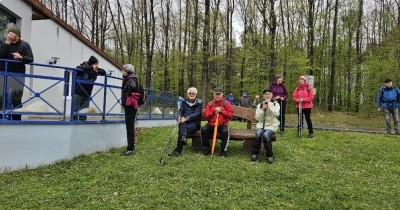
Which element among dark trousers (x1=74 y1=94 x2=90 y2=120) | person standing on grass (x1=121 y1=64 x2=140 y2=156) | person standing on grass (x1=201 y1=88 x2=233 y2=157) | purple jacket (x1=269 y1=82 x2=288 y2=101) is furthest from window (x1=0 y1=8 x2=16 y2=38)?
purple jacket (x1=269 y1=82 x2=288 y2=101)

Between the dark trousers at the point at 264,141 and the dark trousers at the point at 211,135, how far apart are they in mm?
593

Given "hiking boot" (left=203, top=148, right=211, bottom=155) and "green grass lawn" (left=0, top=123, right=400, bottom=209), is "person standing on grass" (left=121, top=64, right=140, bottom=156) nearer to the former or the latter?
"green grass lawn" (left=0, top=123, right=400, bottom=209)

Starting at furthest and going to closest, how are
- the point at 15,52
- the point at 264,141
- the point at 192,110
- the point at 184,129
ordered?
1. the point at 192,110
2. the point at 184,129
3. the point at 264,141
4. the point at 15,52

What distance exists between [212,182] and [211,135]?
2.23 m

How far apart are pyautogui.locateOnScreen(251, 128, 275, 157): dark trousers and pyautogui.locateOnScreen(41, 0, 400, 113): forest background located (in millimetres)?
16180

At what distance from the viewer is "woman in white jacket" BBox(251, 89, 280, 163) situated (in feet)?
23.8

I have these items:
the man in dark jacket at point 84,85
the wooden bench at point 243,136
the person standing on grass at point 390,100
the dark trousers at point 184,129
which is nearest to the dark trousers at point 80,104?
the man in dark jacket at point 84,85

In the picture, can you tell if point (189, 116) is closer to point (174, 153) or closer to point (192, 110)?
point (192, 110)

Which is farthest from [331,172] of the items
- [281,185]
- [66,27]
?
[66,27]

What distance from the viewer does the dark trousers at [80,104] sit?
7766 millimetres

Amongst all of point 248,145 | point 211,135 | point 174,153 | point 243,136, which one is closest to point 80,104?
Answer: point 174,153

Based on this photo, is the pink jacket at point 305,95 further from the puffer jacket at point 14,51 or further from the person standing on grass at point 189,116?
the puffer jacket at point 14,51

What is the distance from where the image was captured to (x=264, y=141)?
23.9 ft

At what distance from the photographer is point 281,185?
5559mm
